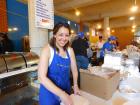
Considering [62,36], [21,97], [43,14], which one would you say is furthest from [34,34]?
[62,36]

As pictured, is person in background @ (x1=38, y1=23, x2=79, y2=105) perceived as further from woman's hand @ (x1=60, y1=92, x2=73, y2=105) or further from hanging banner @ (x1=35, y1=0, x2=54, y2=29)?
hanging banner @ (x1=35, y1=0, x2=54, y2=29)

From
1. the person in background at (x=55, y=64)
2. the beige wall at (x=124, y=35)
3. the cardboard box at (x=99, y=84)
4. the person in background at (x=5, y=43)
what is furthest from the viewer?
the beige wall at (x=124, y=35)

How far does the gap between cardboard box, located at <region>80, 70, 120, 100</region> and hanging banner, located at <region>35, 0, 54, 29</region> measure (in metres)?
1.47

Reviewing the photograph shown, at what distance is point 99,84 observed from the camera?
6.77 ft

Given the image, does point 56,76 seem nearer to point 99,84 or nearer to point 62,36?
point 62,36

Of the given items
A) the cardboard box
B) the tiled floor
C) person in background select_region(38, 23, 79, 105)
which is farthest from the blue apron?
the tiled floor

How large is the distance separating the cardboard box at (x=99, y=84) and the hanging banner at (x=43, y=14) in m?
1.47

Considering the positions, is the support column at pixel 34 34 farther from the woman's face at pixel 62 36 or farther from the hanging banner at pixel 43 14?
the woman's face at pixel 62 36

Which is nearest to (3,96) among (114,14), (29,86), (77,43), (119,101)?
(29,86)

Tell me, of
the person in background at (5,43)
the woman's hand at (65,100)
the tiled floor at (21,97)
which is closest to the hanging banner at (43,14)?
the tiled floor at (21,97)

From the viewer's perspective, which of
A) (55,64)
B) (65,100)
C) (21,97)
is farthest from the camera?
(21,97)

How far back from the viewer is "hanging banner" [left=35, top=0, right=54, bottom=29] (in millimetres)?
3042

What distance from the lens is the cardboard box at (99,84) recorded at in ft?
6.56

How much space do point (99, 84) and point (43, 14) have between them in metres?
1.88
